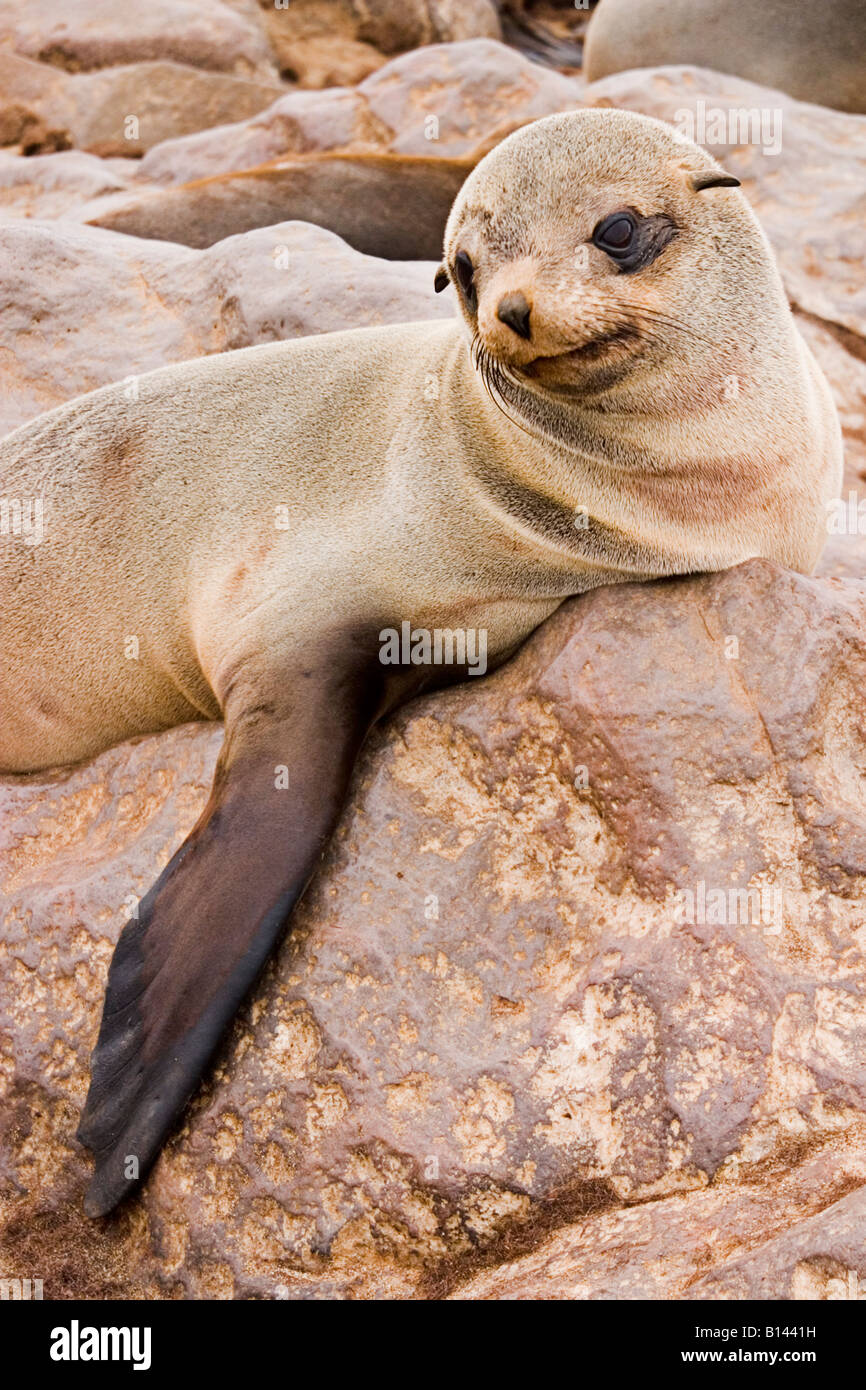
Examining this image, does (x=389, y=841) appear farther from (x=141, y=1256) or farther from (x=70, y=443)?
(x=70, y=443)

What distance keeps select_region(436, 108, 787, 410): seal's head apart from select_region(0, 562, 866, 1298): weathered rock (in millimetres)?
568

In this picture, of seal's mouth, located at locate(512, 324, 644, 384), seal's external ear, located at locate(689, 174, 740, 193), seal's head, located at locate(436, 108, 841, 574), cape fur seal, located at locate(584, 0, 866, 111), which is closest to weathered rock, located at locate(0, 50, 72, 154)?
cape fur seal, located at locate(584, 0, 866, 111)

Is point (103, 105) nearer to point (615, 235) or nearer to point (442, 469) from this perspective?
point (442, 469)

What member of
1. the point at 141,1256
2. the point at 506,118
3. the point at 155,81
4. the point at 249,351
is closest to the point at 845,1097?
the point at 141,1256

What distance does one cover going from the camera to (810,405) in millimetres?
3340

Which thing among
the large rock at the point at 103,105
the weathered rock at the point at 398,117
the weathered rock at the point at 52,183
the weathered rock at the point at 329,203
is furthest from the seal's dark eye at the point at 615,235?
the large rock at the point at 103,105

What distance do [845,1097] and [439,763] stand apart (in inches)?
44.1

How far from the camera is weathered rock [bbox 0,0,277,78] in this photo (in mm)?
11305

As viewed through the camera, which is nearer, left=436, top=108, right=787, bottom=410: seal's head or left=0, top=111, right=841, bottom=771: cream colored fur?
left=436, top=108, right=787, bottom=410: seal's head

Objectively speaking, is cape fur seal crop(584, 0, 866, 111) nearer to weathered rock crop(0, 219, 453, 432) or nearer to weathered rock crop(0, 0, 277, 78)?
weathered rock crop(0, 0, 277, 78)

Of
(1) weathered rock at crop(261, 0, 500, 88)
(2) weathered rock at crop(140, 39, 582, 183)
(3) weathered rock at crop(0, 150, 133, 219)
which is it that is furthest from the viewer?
Answer: (1) weathered rock at crop(261, 0, 500, 88)

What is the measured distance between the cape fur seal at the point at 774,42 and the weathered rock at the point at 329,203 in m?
3.42

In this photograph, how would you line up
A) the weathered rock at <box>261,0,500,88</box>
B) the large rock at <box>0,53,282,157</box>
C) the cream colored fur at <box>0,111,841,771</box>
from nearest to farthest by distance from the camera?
1. the cream colored fur at <box>0,111,841,771</box>
2. the large rock at <box>0,53,282,157</box>
3. the weathered rock at <box>261,0,500,88</box>

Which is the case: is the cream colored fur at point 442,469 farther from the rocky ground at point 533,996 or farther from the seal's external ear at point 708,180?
the rocky ground at point 533,996
